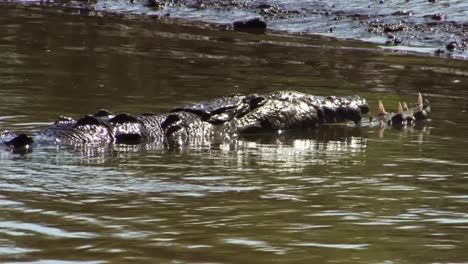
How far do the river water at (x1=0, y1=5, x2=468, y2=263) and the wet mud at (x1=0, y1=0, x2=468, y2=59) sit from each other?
3466 millimetres

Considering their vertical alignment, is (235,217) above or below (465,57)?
below

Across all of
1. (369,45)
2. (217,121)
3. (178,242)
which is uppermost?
(369,45)

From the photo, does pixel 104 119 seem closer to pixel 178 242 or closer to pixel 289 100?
pixel 289 100

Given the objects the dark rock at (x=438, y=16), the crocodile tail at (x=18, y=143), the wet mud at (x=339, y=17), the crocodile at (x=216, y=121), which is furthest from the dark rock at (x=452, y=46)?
the crocodile tail at (x=18, y=143)

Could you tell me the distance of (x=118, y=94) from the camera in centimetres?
1284

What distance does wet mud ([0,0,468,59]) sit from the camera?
63.9 ft

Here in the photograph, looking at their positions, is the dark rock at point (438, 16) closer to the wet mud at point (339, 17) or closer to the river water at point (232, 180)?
the wet mud at point (339, 17)

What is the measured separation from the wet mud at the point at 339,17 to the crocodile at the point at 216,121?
661 centimetres

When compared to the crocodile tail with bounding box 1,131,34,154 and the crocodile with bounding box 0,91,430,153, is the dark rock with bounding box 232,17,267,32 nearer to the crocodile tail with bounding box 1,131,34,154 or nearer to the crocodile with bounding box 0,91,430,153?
the crocodile with bounding box 0,91,430,153

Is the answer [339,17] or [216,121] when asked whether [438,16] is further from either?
[216,121]

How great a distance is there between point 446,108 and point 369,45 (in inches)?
267

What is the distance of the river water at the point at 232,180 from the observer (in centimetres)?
585

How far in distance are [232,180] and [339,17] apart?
1460 centimetres

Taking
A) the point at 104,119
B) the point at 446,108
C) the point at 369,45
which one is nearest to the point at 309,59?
the point at 369,45
